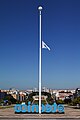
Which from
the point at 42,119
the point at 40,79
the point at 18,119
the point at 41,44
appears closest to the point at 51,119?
the point at 42,119

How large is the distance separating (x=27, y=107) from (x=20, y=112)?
110cm

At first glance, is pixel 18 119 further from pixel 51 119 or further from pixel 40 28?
pixel 40 28

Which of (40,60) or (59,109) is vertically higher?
(40,60)

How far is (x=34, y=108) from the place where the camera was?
36031 mm

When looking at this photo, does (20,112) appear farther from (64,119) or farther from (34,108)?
(64,119)

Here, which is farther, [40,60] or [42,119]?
[40,60]

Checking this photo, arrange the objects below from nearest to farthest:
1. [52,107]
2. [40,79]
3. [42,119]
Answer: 1. [42,119]
2. [40,79]
3. [52,107]

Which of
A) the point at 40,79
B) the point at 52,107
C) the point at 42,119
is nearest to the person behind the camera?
the point at 42,119

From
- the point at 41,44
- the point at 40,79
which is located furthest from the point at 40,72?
the point at 41,44

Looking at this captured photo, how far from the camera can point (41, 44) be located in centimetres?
3528

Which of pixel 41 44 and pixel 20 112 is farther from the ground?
pixel 41 44

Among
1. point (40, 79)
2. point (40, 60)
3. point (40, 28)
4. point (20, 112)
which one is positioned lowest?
point (20, 112)

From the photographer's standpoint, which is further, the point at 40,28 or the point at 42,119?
the point at 40,28

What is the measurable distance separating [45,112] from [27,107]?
7.64 ft
